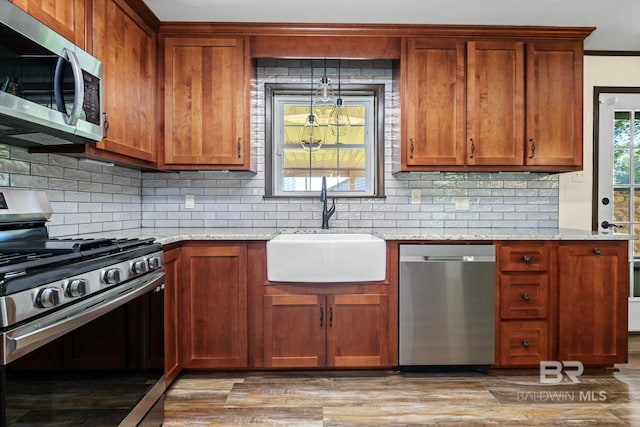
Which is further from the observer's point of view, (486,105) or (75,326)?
(486,105)

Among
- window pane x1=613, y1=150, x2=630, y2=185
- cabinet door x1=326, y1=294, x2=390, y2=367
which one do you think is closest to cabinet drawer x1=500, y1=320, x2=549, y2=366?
cabinet door x1=326, y1=294, x2=390, y2=367

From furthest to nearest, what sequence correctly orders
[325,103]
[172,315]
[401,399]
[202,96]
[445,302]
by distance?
[325,103] → [202,96] → [445,302] → [172,315] → [401,399]

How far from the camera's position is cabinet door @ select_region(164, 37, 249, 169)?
2.85m

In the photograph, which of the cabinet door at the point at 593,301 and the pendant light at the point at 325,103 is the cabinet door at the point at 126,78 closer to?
the pendant light at the point at 325,103

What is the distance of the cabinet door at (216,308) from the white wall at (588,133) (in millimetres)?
2532

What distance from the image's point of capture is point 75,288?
4.43 ft

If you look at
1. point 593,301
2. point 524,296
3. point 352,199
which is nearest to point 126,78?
point 352,199

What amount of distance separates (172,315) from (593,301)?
2593 mm

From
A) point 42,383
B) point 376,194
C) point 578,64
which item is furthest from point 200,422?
point 578,64

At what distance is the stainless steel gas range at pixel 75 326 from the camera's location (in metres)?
1.15

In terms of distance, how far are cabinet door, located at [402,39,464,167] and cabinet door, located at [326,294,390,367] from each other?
1.02 metres

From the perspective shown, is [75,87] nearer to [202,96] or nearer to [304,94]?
[202,96]

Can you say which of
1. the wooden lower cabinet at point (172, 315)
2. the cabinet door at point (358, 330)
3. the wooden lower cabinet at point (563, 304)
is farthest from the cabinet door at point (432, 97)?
the wooden lower cabinet at point (172, 315)

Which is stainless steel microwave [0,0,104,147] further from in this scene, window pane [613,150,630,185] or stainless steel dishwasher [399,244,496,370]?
window pane [613,150,630,185]
